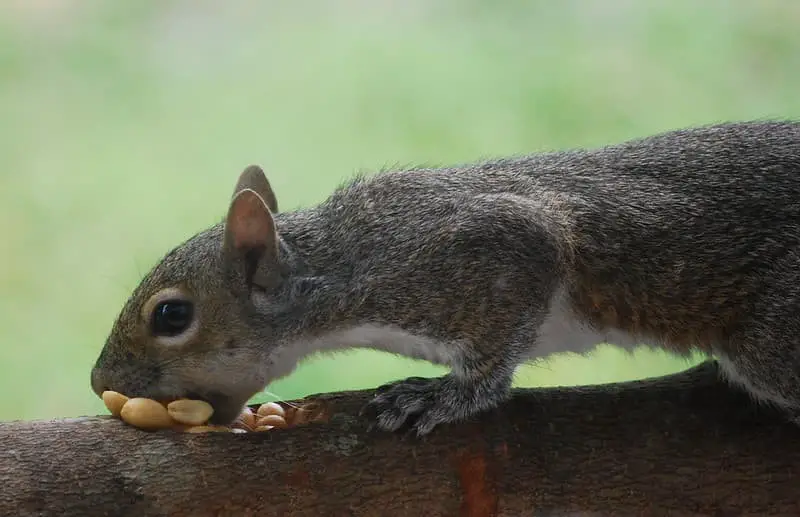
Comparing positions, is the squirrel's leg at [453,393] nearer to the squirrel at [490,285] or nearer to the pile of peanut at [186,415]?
the squirrel at [490,285]

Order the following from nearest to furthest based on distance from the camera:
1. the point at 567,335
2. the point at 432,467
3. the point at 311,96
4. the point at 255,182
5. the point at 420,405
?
the point at 432,467 → the point at 420,405 → the point at 567,335 → the point at 255,182 → the point at 311,96

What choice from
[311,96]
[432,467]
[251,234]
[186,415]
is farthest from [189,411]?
[311,96]

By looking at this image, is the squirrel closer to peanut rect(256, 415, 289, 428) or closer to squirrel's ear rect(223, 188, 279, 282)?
squirrel's ear rect(223, 188, 279, 282)

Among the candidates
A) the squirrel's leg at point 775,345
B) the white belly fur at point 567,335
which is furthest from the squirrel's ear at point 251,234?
the squirrel's leg at point 775,345

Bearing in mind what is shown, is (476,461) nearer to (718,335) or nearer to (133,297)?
(718,335)

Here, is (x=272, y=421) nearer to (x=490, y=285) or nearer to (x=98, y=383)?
(x=98, y=383)

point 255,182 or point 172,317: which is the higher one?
Answer: point 255,182
